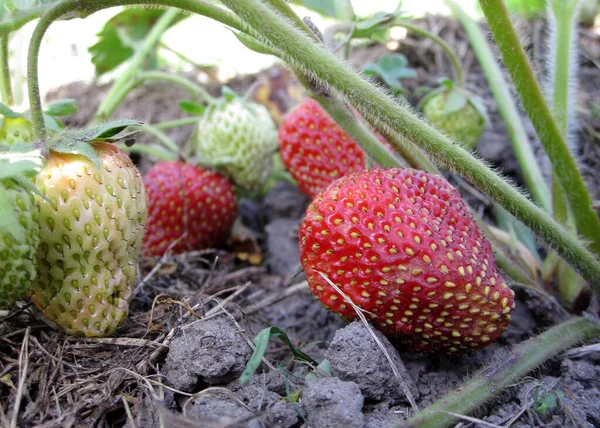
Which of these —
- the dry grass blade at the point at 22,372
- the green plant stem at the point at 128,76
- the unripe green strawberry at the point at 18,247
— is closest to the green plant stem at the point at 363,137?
the unripe green strawberry at the point at 18,247

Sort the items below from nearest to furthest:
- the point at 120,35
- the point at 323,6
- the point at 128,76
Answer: the point at 128,76 → the point at 323,6 → the point at 120,35

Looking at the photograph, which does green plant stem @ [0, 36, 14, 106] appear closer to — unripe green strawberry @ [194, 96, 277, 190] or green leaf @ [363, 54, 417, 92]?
unripe green strawberry @ [194, 96, 277, 190]

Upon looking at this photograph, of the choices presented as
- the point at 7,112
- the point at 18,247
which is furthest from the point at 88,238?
the point at 7,112

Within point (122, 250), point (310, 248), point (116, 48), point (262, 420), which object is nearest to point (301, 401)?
point (262, 420)

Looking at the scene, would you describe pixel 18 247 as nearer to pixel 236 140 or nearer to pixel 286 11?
pixel 286 11

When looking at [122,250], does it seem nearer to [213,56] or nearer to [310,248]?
[310,248]

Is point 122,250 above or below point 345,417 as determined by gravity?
above

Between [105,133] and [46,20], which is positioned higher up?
[46,20]
